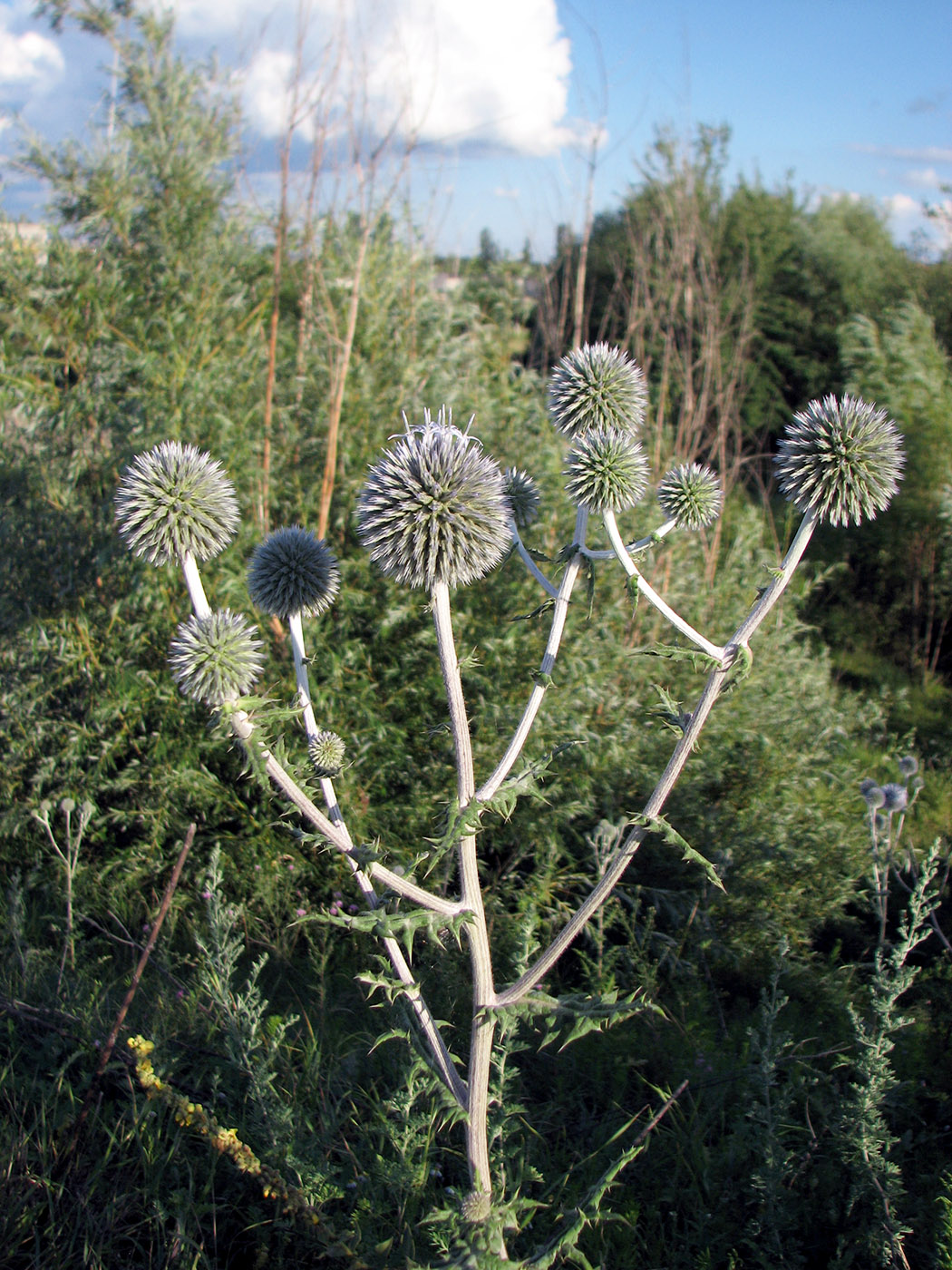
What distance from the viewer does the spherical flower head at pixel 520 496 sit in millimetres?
1986

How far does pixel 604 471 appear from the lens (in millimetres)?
2010

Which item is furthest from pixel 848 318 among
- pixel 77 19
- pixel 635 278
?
pixel 77 19

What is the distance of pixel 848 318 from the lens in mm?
10977

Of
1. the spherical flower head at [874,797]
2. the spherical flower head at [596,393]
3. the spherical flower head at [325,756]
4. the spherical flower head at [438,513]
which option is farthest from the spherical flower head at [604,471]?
the spherical flower head at [874,797]

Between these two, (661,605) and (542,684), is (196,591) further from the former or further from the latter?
(661,605)

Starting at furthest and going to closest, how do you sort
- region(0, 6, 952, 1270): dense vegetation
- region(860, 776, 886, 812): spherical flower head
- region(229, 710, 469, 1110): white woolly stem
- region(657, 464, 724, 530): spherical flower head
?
region(860, 776, 886, 812): spherical flower head
region(0, 6, 952, 1270): dense vegetation
region(657, 464, 724, 530): spherical flower head
region(229, 710, 469, 1110): white woolly stem

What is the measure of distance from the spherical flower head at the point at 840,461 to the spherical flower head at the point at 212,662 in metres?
1.33

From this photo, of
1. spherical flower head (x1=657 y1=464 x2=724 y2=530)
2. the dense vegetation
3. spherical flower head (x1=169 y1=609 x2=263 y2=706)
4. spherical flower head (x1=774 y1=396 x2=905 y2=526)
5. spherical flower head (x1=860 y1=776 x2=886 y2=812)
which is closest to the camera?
spherical flower head (x1=169 y1=609 x2=263 y2=706)

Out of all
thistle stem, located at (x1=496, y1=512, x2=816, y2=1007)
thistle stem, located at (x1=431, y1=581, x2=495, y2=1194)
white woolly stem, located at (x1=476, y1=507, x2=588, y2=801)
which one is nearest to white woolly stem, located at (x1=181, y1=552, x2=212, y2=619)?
thistle stem, located at (x1=431, y1=581, x2=495, y2=1194)

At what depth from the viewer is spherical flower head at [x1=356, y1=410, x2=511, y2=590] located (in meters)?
1.80

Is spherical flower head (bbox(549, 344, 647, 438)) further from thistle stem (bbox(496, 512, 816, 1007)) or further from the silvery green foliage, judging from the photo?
the silvery green foliage

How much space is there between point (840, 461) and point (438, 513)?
959 millimetres

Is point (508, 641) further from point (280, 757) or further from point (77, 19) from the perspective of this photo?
point (77, 19)

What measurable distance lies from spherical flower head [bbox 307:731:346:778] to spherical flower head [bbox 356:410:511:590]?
0.43m
